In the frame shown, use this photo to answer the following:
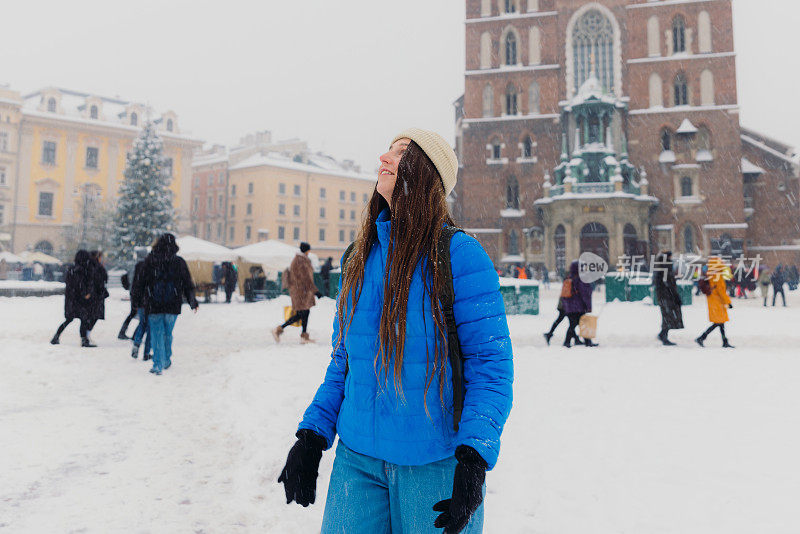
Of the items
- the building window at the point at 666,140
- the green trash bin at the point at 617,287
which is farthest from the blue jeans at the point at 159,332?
the building window at the point at 666,140

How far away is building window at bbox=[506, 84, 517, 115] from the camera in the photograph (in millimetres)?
37656

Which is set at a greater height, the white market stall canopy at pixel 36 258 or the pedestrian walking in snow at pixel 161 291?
the white market stall canopy at pixel 36 258

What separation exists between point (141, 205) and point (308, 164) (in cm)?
3542

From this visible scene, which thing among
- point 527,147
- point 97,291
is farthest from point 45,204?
point 97,291

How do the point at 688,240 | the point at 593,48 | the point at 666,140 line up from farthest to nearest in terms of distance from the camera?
the point at 593,48
the point at 666,140
the point at 688,240

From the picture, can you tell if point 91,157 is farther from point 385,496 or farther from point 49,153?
point 385,496

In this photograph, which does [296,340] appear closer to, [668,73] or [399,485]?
[399,485]

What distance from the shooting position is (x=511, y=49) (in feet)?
125

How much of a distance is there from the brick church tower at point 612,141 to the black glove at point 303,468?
32093mm

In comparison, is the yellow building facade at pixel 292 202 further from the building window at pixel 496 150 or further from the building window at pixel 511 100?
the building window at pixel 511 100

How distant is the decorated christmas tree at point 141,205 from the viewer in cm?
3050

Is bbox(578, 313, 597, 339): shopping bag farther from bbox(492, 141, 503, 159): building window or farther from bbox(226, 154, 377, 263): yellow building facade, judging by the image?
bbox(226, 154, 377, 263): yellow building facade

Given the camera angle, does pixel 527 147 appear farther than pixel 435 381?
Yes

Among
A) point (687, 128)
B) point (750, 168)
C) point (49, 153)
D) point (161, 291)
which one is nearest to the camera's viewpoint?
point (161, 291)
